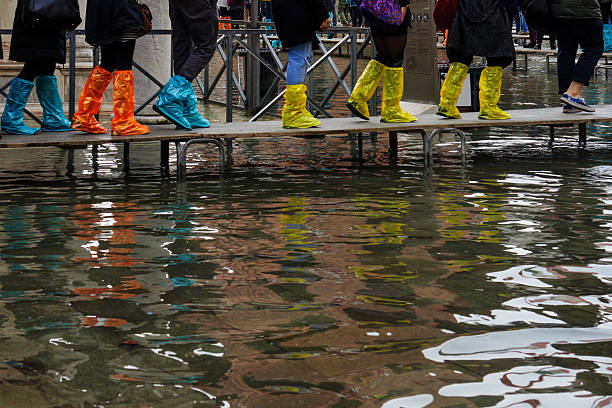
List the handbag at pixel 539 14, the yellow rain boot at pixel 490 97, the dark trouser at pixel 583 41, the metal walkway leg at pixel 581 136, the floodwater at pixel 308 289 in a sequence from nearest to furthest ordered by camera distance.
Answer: the floodwater at pixel 308 289 → the yellow rain boot at pixel 490 97 → the handbag at pixel 539 14 → the dark trouser at pixel 583 41 → the metal walkway leg at pixel 581 136

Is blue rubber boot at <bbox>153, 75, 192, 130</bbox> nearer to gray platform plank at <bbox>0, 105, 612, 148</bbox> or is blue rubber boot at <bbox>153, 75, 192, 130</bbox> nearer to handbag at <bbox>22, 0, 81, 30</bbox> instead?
gray platform plank at <bbox>0, 105, 612, 148</bbox>

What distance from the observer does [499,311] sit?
4758mm

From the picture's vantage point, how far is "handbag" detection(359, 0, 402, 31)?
930cm

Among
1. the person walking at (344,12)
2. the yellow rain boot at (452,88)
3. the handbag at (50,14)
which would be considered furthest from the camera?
the person walking at (344,12)

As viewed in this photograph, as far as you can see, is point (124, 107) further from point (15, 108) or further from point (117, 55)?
point (15, 108)

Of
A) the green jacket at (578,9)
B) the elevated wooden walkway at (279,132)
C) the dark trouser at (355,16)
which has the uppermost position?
the dark trouser at (355,16)

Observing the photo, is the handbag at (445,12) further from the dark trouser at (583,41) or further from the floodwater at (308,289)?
the floodwater at (308,289)

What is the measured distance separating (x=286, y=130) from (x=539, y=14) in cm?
295

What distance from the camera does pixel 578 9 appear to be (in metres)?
10.3

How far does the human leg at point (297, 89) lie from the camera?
936cm

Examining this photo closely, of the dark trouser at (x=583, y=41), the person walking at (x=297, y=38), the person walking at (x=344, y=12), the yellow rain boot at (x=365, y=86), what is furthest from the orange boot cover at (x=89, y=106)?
the person walking at (x=344, y=12)

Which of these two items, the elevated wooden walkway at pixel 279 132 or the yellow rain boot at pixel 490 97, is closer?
the elevated wooden walkway at pixel 279 132

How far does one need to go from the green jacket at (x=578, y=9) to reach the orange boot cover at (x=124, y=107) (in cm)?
432

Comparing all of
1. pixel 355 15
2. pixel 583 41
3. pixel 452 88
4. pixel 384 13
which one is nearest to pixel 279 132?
pixel 384 13
